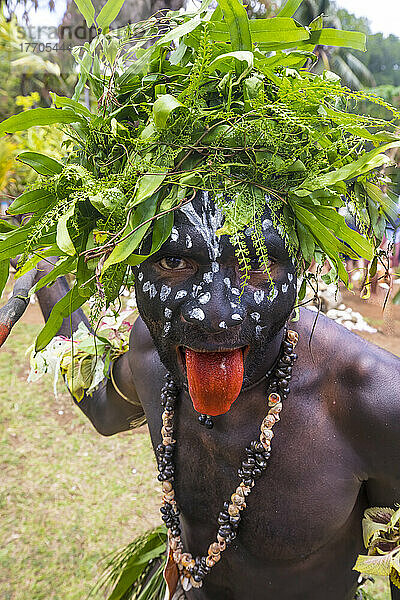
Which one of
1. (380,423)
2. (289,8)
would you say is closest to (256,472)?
(380,423)

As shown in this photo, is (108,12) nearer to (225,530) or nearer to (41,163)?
(41,163)

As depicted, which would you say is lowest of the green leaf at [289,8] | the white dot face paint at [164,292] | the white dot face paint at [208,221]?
the white dot face paint at [164,292]

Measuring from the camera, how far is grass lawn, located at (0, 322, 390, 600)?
3.50m

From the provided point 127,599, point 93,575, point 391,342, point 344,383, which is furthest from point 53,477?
point 391,342

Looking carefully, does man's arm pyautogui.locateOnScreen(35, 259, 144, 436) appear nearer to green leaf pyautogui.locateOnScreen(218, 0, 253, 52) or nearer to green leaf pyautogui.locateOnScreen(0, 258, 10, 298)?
green leaf pyautogui.locateOnScreen(0, 258, 10, 298)

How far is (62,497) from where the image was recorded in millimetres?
4211

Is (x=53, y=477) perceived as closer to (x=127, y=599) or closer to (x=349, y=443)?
(x=127, y=599)

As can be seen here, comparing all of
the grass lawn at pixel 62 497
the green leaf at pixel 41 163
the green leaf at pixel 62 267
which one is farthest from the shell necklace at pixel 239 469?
the grass lawn at pixel 62 497

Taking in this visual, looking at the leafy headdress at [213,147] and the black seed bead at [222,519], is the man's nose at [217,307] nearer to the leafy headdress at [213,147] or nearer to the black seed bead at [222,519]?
the leafy headdress at [213,147]

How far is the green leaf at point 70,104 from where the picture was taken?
121 cm

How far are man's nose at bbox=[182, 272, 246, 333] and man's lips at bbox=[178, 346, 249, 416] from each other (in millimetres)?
73

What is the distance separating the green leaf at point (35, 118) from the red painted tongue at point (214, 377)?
1.94 ft

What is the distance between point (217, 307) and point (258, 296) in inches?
4.2

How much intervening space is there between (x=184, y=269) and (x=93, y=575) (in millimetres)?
2987
